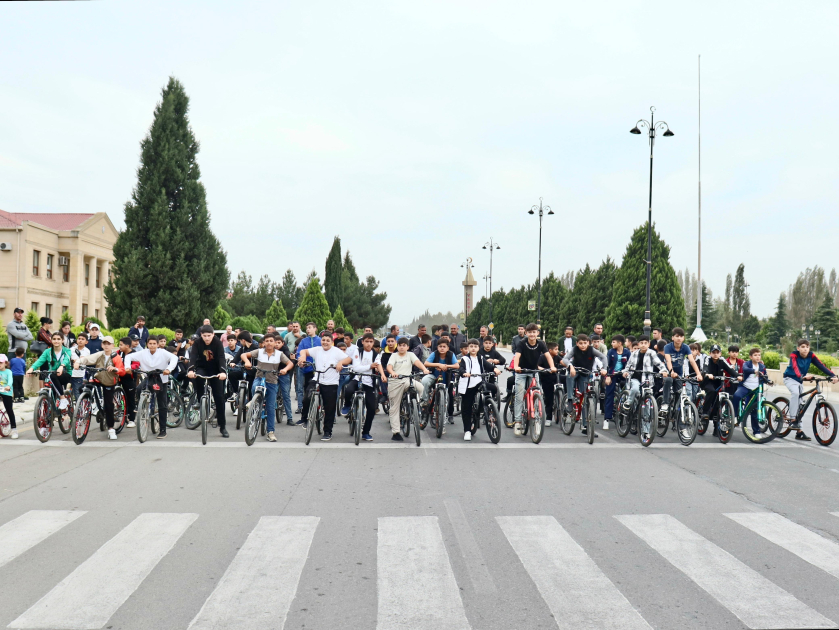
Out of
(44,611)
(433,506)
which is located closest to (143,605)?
(44,611)

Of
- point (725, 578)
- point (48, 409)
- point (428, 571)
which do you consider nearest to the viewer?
point (725, 578)

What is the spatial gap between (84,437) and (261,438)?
2.63m

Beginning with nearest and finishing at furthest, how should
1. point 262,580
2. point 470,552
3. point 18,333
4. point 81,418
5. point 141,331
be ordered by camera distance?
point 262,580, point 470,552, point 81,418, point 18,333, point 141,331

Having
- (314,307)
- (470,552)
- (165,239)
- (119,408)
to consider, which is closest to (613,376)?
(119,408)

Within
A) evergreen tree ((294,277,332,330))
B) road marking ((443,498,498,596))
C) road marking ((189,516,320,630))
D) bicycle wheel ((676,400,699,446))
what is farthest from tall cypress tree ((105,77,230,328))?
road marking ((189,516,320,630))

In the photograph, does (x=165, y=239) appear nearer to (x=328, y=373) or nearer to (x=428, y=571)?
(x=328, y=373)

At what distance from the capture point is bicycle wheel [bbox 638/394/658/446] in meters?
11.2

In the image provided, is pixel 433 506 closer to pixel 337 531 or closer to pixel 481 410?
pixel 337 531

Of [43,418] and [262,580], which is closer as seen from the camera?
[262,580]

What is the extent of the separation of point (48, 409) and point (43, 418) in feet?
0.49

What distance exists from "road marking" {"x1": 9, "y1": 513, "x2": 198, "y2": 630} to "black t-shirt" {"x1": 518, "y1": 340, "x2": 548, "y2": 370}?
680cm

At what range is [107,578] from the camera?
15.8 ft

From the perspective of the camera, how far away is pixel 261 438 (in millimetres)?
11719

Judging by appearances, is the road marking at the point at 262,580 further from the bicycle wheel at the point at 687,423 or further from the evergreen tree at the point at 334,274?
the evergreen tree at the point at 334,274
